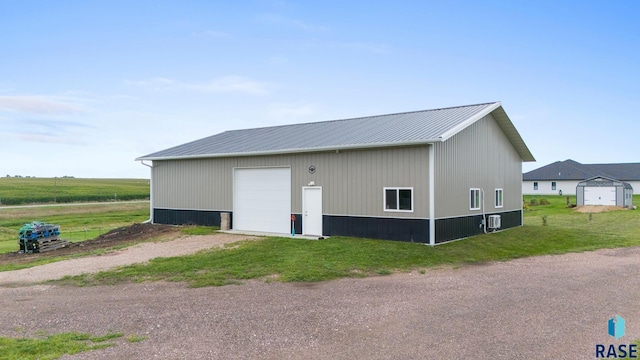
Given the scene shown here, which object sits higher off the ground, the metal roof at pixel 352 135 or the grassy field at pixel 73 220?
the metal roof at pixel 352 135

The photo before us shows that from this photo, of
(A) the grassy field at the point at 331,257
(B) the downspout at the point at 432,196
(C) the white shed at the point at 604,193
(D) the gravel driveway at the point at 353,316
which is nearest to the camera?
(D) the gravel driveway at the point at 353,316

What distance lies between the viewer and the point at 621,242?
1791cm

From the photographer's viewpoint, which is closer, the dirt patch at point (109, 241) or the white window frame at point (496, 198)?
the dirt patch at point (109, 241)

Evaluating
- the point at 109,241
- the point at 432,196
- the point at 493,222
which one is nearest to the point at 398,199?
the point at 432,196

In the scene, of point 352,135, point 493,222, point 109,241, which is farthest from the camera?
point 493,222

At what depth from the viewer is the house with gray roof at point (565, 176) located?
57.2 metres

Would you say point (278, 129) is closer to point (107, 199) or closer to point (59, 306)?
point (59, 306)

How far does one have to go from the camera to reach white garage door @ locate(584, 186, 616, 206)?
127 feet

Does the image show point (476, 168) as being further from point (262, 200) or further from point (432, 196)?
point (262, 200)

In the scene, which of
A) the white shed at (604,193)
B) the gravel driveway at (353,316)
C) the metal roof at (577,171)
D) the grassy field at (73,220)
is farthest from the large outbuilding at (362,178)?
the metal roof at (577,171)

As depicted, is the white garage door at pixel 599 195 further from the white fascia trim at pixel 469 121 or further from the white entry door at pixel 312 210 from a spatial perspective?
the white entry door at pixel 312 210

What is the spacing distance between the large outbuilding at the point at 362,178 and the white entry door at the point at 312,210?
4cm

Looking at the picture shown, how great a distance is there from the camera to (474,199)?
18.3 meters

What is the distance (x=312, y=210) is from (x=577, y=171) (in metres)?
51.4
